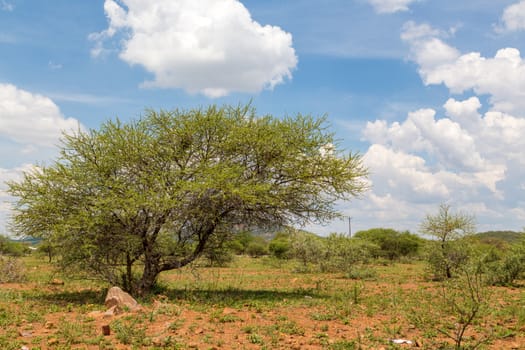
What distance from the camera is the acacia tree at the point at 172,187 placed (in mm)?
15070

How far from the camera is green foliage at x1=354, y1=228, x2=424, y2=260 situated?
55.8 metres

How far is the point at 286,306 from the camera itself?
14484 mm

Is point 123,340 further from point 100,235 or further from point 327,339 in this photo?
point 100,235

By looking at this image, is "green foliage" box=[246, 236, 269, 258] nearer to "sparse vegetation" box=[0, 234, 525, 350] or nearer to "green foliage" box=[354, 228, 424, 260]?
"green foliage" box=[354, 228, 424, 260]

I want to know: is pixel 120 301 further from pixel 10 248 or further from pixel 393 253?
pixel 10 248

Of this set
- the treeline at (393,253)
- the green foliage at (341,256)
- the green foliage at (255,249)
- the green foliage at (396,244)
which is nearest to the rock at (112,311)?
the treeline at (393,253)

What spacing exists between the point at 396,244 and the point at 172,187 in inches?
1856

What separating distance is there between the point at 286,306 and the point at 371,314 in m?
2.76

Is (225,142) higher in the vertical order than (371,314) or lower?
higher

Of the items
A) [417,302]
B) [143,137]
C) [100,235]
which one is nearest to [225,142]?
[143,137]

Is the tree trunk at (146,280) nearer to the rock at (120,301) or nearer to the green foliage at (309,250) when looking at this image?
the rock at (120,301)

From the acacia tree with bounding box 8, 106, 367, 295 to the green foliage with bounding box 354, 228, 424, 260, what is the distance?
40.2m

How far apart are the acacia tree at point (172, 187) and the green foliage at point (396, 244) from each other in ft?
132

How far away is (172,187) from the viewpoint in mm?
14969
